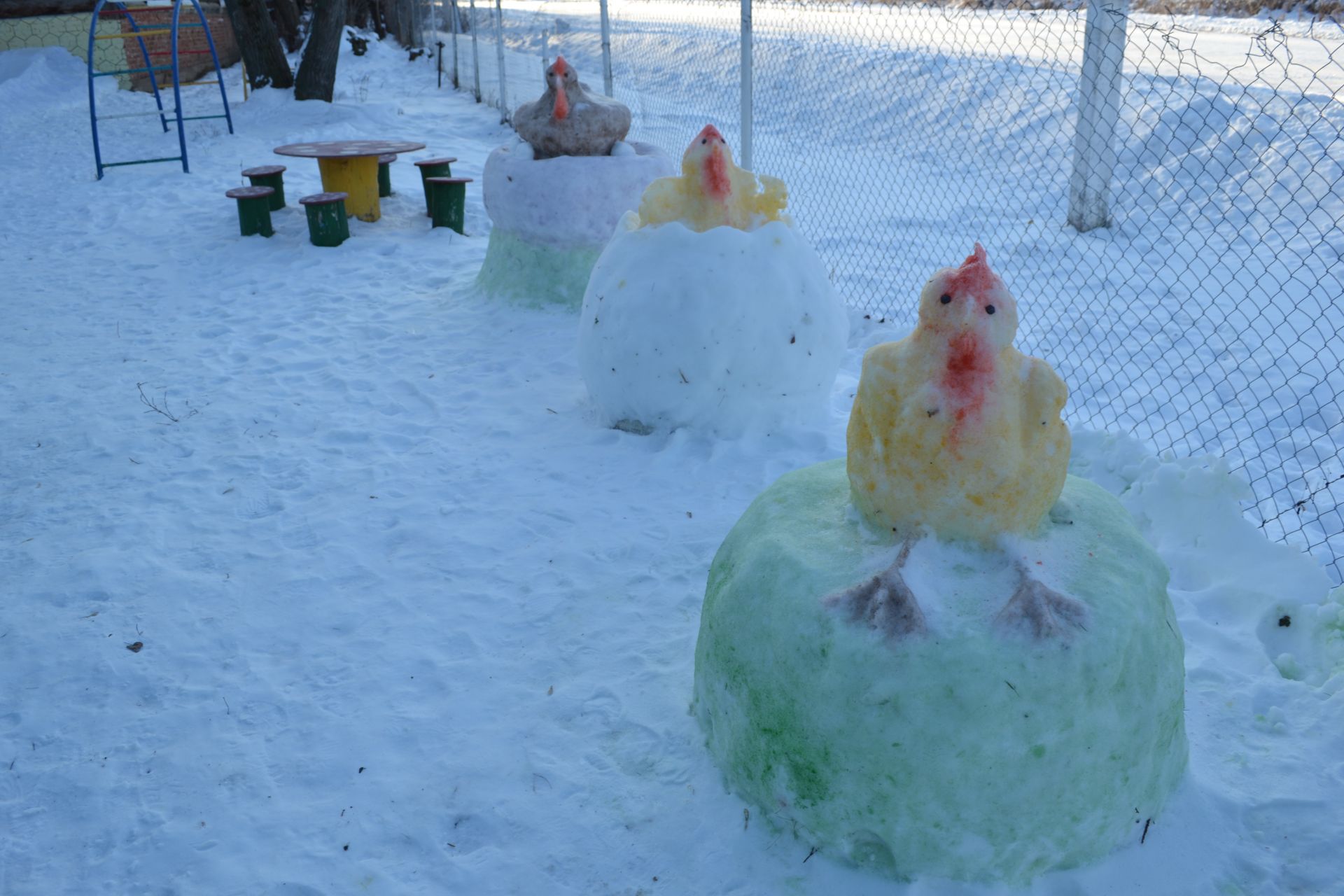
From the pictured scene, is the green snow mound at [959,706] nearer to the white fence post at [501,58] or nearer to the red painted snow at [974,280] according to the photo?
the red painted snow at [974,280]

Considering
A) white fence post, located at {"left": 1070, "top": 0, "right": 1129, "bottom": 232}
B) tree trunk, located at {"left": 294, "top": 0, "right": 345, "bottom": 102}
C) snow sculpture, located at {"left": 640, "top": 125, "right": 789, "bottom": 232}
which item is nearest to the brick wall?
tree trunk, located at {"left": 294, "top": 0, "right": 345, "bottom": 102}

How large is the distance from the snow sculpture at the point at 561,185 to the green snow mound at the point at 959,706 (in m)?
4.12

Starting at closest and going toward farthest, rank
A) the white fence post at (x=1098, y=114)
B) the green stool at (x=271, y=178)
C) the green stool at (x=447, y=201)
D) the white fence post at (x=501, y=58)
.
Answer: the white fence post at (x=1098, y=114) → the green stool at (x=447, y=201) → the green stool at (x=271, y=178) → the white fence post at (x=501, y=58)

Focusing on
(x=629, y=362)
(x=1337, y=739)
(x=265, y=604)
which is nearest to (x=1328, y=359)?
(x=1337, y=739)

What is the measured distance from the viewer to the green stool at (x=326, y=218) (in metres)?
7.99

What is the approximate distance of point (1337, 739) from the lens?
2.70 meters

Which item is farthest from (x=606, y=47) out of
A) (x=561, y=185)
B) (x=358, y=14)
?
(x=358, y=14)

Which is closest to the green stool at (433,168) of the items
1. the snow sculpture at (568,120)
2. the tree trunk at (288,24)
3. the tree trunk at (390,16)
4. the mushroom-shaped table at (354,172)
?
the mushroom-shaped table at (354,172)

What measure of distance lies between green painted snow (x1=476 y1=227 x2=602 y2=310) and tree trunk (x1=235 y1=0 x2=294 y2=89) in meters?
9.29

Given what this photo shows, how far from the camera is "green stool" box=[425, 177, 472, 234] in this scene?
8.35m

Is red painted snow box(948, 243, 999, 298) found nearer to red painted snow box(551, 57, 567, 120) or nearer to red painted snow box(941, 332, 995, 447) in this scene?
red painted snow box(941, 332, 995, 447)

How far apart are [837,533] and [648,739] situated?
0.84 meters

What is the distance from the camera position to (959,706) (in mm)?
2129

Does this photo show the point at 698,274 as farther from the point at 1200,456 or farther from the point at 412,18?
the point at 412,18
